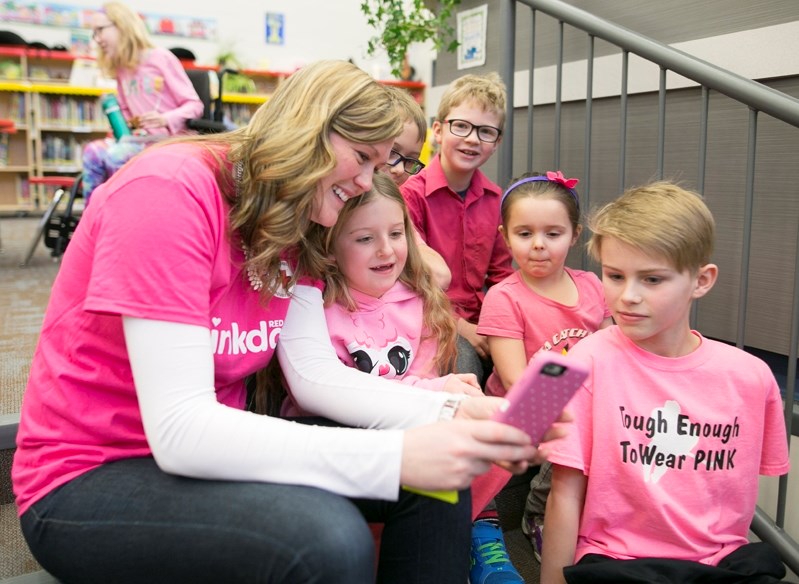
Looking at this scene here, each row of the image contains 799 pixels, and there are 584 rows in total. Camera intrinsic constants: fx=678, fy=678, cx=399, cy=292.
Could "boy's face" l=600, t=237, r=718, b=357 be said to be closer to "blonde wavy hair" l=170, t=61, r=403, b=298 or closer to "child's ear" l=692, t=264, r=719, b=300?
"child's ear" l=692, t=264, r=719, b=300

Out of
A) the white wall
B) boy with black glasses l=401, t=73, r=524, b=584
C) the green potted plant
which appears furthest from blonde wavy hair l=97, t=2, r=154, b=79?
the white wall

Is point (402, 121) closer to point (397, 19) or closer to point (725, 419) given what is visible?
point (725, 419)

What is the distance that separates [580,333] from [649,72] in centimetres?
91

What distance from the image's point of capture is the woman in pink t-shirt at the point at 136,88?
3359 millimetres

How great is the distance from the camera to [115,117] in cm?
337

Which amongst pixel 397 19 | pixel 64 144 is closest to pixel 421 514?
pixel 397 19

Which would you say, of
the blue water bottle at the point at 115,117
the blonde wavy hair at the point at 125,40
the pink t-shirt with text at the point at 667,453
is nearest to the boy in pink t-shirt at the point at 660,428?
the pink t-shirt with text at the point at 667,453

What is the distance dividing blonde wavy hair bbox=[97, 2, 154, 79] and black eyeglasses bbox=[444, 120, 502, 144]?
2.27 metres

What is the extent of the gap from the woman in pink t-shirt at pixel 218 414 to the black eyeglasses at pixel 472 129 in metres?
0.85

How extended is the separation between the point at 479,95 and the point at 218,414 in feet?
4.27

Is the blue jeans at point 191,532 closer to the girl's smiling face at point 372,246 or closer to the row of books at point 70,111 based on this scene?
the girl's smiling face at point 372,246

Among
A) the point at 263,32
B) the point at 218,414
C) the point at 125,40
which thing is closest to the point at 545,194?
the point at 218,414

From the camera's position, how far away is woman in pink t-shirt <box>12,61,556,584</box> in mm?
801

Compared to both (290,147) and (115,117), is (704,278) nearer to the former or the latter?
(290,147)
